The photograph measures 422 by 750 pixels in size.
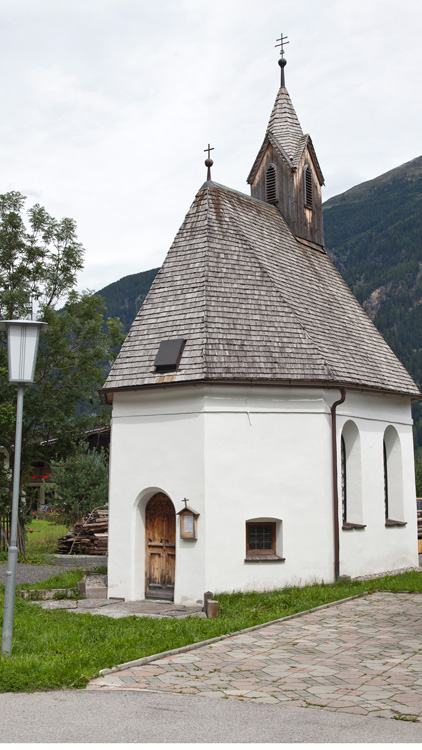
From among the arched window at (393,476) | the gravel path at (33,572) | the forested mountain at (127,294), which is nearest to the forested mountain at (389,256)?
the forested mountain at (127,294)

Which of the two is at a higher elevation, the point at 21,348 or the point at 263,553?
the point at 21,348

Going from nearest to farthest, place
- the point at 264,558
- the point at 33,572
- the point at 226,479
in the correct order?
the point at 226,479, the point at 264,558, the point at 33,572

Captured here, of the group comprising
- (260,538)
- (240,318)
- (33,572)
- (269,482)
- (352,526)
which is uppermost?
(240,318)

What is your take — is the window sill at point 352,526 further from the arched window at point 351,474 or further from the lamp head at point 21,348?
the lamp head at point 21,348

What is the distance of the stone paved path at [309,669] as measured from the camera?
283 inches

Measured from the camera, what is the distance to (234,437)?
1464 cm

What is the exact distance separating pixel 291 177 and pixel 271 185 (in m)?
0.78

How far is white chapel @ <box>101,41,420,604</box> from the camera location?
1439 cm

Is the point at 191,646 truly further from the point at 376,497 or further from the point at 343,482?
the point at 376,497

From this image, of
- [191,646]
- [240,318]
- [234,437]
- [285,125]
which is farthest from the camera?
[285,125]

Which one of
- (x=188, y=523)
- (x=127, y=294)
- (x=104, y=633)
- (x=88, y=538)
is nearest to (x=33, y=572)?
(x=88, y=538)

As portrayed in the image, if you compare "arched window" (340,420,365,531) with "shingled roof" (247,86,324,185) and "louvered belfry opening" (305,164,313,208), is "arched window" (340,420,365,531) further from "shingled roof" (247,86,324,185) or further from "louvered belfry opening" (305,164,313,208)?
"shingled roof" (247,86,324,185)

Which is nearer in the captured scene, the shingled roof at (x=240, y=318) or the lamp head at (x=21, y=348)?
the lamp head at (x=21, y=348)

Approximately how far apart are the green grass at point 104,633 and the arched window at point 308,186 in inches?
476
